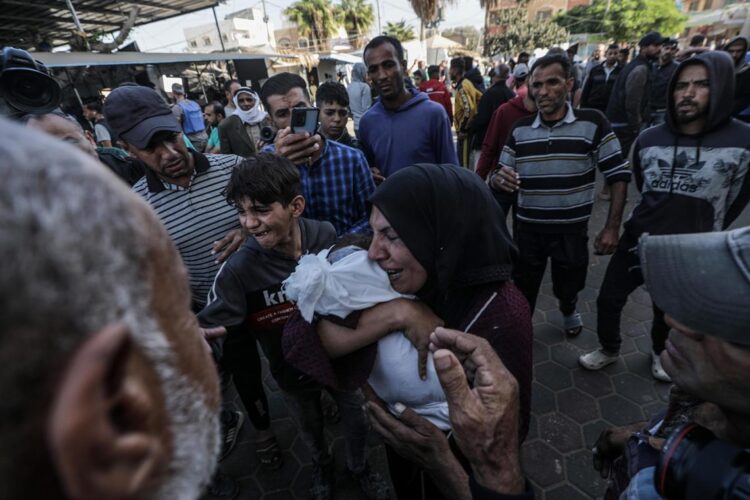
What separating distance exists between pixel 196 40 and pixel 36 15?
3757cm

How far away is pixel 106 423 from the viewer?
400 millimetres

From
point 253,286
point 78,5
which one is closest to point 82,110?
point 78,5

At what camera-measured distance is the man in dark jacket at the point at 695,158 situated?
243cm

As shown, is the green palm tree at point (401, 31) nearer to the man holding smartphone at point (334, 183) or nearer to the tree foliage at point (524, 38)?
the tree foliage at point (524, 38)

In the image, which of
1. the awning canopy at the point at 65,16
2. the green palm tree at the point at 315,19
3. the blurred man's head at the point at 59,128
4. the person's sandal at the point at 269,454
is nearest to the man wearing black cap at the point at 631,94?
the person's sandal at the point at 269,454

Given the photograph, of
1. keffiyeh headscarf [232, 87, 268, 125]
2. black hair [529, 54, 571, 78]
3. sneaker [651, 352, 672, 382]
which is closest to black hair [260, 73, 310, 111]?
black hair [529, 54, 571, 78]

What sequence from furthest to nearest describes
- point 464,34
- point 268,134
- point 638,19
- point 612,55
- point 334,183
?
point 464,34 < point 638,19 < point 612,55 < point 268,134 < point 334,183

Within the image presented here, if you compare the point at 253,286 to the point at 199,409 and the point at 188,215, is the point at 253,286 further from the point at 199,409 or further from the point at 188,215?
the point at 199,409

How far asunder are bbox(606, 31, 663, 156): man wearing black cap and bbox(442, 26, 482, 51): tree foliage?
185 ft

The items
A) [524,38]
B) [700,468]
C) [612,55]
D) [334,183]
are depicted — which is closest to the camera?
[700,468]

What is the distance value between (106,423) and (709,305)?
127 cm

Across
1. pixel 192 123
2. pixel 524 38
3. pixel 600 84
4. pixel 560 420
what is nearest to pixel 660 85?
pixel 600 84

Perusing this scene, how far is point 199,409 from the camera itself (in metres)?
0.56

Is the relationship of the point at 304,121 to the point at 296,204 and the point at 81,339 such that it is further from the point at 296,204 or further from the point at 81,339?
the point at 81,339
